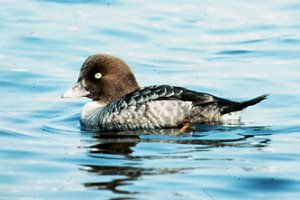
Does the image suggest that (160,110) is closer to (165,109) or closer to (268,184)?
(165,109)

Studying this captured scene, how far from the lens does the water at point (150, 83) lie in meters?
10.4

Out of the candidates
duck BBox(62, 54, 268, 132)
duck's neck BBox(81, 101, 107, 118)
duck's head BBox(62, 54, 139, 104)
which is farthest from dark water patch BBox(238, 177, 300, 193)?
duck's head BBox(62, 54, 139, 104)

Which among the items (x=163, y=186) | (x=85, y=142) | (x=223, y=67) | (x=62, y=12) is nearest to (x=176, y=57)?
(x=223, y=67)

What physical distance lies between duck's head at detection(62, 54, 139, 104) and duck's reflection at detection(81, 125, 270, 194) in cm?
102

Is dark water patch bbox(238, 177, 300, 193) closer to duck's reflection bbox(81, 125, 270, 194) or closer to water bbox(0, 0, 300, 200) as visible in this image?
water bbox(0, 0, 300, 200)

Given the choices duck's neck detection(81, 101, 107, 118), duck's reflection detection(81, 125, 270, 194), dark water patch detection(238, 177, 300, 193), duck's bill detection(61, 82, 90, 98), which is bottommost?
dark water patch detection(238, 177, 300, 193)

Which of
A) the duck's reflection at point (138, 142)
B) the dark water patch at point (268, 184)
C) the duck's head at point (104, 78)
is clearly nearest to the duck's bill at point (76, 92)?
the duck's head at point (104, 78)

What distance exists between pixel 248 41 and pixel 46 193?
10228 mm

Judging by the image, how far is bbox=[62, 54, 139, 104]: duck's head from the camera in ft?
46.6

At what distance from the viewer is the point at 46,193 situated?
991cm

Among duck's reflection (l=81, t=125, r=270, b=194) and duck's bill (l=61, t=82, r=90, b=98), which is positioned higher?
duck's bill (l=61, t=82, r=90, b=98)

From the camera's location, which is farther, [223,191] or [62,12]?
[62,12]

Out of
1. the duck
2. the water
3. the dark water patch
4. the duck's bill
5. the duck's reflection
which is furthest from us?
the duck's bill

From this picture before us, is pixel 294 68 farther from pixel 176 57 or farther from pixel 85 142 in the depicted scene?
pixel 85 142
